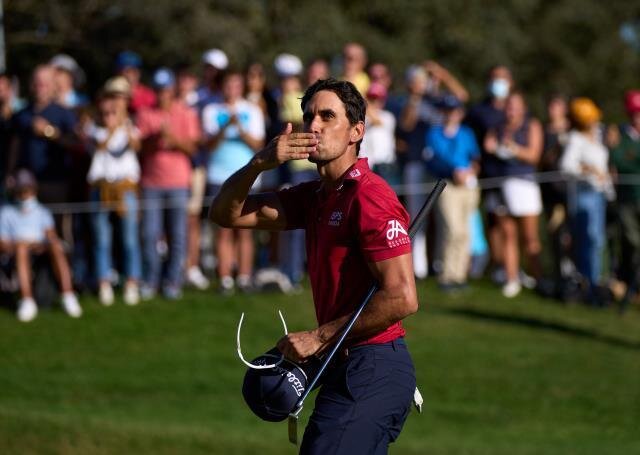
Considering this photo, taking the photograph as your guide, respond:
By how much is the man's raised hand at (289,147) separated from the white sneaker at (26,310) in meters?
8.41

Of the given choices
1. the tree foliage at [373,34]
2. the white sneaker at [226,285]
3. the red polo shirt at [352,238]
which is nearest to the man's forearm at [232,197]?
the red polo shirt at [352,238]

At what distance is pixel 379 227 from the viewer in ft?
20.6

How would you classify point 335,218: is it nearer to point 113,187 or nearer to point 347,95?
point 347,95

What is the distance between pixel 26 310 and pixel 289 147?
858cm

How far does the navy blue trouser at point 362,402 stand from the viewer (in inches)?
247

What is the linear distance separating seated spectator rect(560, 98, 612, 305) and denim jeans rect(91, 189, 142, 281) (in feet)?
16.2

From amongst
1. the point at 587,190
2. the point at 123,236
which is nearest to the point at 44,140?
the point at 123,236

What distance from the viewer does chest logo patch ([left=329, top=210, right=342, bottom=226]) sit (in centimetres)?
646

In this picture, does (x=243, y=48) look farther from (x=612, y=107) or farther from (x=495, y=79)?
(x=612, y=107)

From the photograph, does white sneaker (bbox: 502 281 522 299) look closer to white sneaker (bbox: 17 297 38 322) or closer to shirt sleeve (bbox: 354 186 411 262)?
white sneaker (bbox: 17 297 38 322)

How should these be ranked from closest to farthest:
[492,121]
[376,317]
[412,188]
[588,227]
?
1. [376,317]
2. [588,227]
3. [412,188]
4. [492,121]

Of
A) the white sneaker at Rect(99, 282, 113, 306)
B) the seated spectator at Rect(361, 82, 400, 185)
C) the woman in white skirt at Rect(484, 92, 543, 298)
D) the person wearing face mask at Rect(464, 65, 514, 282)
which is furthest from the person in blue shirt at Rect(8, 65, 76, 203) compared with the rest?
the woman in white skirt at Rect(484, 92, 543, 298)

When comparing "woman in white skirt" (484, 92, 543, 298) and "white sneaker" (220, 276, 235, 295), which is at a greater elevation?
"woman in white skirt" (484, 92, 543, 298)

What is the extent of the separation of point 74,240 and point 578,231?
5.75 m
